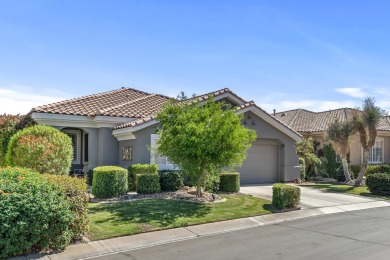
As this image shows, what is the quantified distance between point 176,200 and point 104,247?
215 inches

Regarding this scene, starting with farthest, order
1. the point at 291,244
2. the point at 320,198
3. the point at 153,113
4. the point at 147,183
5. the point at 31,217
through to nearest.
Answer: the point at 153,113
the point at 320,198
the point at 147,183
the point at 291,244
the point at 31,217

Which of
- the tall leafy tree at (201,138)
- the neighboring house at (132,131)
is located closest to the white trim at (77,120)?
the neighboring house at (132,131)

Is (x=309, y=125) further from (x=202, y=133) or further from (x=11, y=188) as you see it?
(x=11, y=188)

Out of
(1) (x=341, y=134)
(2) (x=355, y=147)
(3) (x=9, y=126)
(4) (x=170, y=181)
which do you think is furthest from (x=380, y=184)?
(3) (x=9, y=126)

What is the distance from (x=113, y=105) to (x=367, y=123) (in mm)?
14956

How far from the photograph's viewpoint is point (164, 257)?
24.4 feet

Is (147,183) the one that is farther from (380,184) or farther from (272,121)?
(380,184)

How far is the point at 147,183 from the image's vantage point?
1466cm

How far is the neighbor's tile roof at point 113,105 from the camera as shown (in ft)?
61.2

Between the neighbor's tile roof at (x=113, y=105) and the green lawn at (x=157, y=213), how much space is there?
7.61 m

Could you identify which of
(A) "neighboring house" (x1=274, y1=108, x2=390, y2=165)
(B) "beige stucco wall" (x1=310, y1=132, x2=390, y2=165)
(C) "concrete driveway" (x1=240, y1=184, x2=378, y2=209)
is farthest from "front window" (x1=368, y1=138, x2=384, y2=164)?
(C) "concrete driveway" (x1=240, y1=184, x2=378, y2=209)

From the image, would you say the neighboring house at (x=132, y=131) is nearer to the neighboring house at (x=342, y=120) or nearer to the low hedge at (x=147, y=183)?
the low hedge at (x=147, y=183)

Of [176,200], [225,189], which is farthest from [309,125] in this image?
[176,200]

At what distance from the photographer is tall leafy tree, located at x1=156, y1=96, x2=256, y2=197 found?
1240 cm
